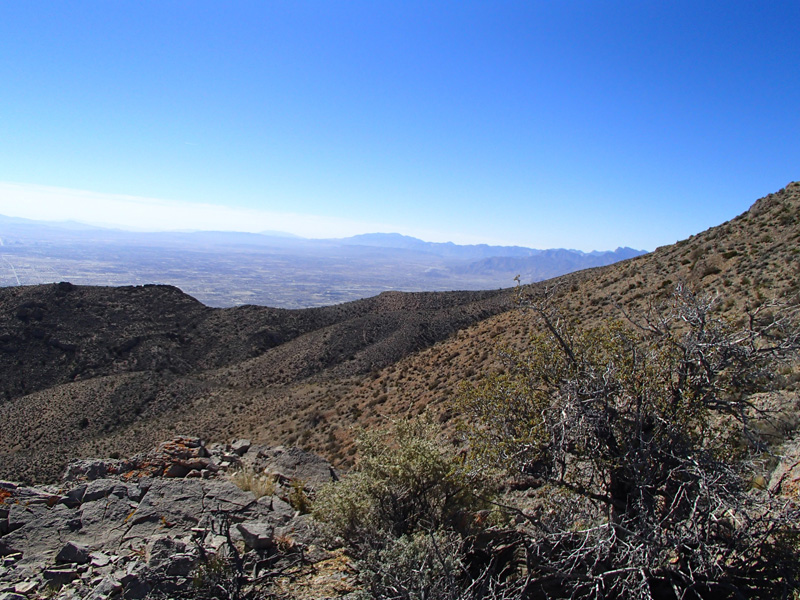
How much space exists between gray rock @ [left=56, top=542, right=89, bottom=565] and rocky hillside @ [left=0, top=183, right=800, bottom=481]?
9581 millimetres

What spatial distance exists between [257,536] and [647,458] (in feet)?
22.1

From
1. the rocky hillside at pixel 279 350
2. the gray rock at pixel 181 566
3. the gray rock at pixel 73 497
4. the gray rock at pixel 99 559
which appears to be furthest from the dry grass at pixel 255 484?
the rocky hillside at pixel 279 350

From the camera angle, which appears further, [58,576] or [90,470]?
[90,470]

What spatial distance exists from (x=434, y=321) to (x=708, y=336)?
28.3 metres

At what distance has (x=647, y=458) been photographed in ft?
16.4

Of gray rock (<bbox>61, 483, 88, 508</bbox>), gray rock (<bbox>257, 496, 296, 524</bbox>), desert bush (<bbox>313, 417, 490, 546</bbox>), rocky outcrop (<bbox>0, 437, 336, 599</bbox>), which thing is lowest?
gray rock (<bbox>257, 496, 296, 524</bbox>)

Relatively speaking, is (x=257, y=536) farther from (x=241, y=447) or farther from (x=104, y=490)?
(x=241, y=447)

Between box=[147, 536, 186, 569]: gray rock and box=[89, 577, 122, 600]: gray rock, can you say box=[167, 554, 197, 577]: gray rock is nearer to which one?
box=[147, 536, 186, 569]: gray rock

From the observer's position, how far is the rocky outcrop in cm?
648

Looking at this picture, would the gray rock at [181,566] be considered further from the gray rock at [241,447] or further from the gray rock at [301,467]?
the gray rock at [241,447]

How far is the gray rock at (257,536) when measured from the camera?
7.89 metres

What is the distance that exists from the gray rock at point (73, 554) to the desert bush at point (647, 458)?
22.9ft

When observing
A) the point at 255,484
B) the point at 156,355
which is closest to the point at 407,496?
the point at 255,484

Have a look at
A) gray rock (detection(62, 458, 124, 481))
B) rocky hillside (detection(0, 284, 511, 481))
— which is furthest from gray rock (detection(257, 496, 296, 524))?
rocky hillside (detection(0, 284, 511, 481))
